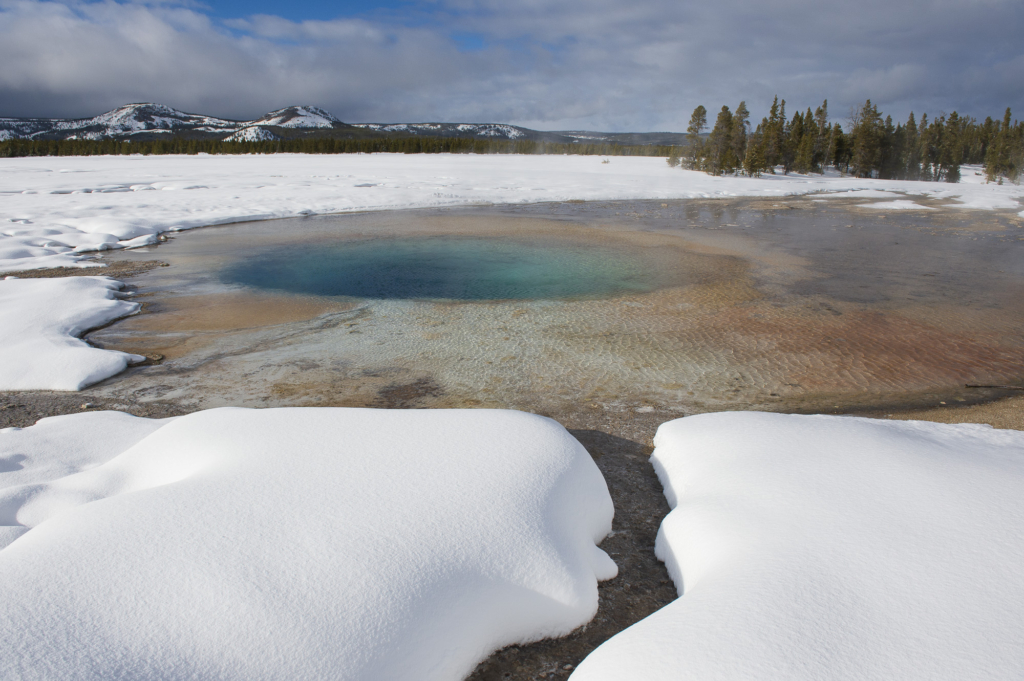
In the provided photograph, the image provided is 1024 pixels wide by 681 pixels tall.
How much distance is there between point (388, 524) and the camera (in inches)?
105

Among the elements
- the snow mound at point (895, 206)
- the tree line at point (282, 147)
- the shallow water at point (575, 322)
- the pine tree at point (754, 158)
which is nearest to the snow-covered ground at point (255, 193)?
the shallow water at point (575, 322)

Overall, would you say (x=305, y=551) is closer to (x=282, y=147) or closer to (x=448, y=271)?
(x=448, y=271)

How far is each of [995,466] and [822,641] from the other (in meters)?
2.06

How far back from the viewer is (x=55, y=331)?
20.8ft

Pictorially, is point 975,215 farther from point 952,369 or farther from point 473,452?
point 473,452

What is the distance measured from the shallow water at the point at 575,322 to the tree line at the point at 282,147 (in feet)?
143

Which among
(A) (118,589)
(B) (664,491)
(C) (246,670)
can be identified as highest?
(A) (118,589)

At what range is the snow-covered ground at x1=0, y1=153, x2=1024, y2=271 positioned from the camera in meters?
12.9

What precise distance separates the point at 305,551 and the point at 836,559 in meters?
2.30

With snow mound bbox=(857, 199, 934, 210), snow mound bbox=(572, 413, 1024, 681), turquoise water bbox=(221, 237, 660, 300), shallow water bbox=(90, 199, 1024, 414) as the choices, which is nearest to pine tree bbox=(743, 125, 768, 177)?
snow mound bbox=(857, 199, 934, 210)

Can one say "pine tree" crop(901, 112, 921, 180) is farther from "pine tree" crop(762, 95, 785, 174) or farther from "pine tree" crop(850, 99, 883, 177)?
"pine tree" crop(762, 95, 785, 174)

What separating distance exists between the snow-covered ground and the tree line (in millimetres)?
23293

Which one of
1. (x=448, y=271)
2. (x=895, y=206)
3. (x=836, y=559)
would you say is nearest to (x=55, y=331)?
(x=448, y=271)

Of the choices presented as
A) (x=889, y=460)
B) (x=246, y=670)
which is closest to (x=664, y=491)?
(x=889, y=460)
